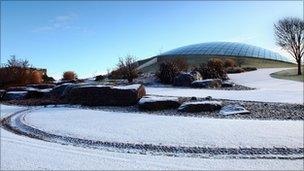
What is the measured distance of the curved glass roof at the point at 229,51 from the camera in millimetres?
70250

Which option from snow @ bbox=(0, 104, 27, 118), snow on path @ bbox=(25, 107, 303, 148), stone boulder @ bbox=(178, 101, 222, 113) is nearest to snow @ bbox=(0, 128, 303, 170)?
snow on path @ bbox=(25, 107, 303, 148)

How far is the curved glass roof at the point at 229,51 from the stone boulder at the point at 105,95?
183 ft

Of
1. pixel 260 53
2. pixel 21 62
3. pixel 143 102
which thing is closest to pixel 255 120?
pixel 143 102

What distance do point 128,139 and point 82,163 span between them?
170 centimetres

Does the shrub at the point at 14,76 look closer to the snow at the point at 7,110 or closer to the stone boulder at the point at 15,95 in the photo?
the stone boulder at the point at 15,95

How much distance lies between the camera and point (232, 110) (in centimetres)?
1147

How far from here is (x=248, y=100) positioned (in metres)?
14.5

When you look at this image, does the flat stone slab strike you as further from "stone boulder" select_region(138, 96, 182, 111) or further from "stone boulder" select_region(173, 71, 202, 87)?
"stone boulder" select_region(173, 71, 202, 87)

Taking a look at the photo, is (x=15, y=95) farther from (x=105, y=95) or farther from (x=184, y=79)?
(x=184, y=79)

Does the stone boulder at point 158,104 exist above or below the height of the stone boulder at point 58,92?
below

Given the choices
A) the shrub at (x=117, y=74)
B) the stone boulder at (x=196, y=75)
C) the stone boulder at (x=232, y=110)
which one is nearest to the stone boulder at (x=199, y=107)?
the stone boulder at (x=232, y=110)

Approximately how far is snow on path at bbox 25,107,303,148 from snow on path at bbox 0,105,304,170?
0.86m

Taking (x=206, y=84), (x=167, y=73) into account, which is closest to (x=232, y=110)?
(x=206, y=84)

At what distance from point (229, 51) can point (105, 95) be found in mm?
59470
